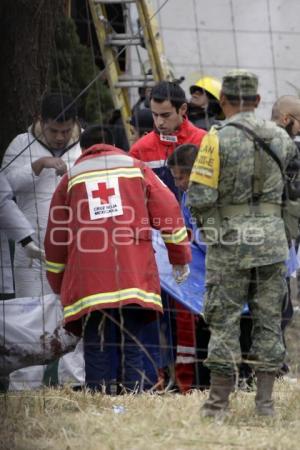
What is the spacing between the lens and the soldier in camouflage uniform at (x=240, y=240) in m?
7.30

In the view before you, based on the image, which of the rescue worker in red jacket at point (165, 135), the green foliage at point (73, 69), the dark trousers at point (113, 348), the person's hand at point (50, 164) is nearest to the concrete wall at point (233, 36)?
the green foliage at point (73, 69)

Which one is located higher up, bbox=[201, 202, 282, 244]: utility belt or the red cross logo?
the red cross logo

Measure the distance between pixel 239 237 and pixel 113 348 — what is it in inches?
54.2

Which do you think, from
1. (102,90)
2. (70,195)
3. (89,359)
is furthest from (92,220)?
(102,90)

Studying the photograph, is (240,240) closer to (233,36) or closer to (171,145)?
(171,145)

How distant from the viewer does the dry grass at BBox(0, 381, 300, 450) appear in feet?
22.5

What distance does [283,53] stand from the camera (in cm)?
1158

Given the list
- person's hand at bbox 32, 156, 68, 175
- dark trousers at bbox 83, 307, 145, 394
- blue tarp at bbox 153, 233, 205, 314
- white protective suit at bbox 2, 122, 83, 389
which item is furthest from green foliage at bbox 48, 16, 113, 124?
dark trousers at bbox 83, 307, 145, 394

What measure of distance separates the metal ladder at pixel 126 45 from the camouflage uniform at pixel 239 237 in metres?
3.53

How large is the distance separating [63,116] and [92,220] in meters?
1.17

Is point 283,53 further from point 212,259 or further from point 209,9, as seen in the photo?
point 212,259

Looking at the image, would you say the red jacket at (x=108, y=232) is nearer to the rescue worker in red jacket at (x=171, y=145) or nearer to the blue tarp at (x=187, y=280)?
the blue tarp at (x=187, y=280)

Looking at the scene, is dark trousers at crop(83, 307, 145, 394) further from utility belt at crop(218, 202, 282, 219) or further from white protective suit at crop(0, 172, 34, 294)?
utility belt at crop(218, 202, 282, 219)

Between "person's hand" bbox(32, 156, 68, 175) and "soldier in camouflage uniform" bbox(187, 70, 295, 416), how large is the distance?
186 centimetres
